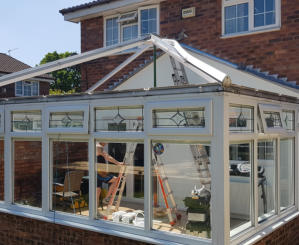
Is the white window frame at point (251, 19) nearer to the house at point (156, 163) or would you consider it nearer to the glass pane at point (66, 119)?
the house at point (156, 163)

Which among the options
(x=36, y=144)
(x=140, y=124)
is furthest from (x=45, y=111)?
(x=140, y=124)

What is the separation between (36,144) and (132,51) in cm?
413

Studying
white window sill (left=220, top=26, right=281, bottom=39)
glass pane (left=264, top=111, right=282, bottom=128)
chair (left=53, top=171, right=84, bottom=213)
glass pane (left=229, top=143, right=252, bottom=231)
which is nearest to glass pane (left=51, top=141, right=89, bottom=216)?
chair (left=53, top=171, right=84, bottom=213)

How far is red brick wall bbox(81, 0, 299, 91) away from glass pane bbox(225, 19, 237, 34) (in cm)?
15

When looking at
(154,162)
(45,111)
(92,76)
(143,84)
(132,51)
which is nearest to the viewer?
(154,162)

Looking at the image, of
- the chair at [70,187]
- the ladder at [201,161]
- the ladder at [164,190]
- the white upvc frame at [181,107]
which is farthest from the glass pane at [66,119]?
the ladder at [201,161]

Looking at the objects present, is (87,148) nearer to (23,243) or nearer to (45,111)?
(45,111)

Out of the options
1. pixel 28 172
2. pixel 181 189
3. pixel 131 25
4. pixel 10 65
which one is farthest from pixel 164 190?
pixel 10 65

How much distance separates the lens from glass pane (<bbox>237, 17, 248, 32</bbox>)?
7871mm

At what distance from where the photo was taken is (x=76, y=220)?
5.51 metres

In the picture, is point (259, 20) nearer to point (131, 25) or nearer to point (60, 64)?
point (131, 25)

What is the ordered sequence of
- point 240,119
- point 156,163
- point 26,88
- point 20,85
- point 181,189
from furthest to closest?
point 26,88 < point 20,85 < point 181,189 < point 156,163 < point 240,119

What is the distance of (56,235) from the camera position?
5.76 m

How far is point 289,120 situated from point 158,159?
2.56 metres
